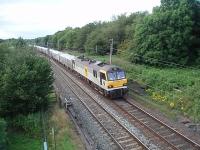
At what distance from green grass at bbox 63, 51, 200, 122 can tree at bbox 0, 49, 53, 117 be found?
30.2 feet

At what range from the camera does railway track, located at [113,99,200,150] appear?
2078 cm

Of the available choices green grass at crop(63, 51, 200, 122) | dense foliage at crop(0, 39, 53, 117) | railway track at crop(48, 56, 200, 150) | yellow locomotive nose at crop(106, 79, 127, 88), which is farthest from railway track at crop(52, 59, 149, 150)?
green grass at crop(63, 51, 200, 122)

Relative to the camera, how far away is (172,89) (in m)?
32.7

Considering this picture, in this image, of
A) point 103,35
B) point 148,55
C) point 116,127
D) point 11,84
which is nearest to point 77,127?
point 116,127

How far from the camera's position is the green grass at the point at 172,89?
27.4 m

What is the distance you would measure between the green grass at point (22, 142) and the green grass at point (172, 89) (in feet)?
34.0

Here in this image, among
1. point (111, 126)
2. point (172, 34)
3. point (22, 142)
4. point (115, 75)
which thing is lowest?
point (22, 142)

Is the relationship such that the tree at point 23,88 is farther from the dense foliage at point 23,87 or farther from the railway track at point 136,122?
the railway track at point 136,122

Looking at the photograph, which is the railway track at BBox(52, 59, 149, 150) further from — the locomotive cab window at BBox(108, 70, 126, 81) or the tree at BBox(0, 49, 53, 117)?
the tree at BBox(0, 49, 53, 117)

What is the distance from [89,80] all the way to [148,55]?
31.9ft

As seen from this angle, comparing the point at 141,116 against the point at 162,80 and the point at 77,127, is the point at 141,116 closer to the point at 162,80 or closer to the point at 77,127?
the point at 77,127

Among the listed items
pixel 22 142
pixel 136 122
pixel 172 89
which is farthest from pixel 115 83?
pixel 22 142

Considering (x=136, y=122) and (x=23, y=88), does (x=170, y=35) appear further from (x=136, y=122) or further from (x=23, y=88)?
(x=23, y=88)

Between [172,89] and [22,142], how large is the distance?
15.0 meters
